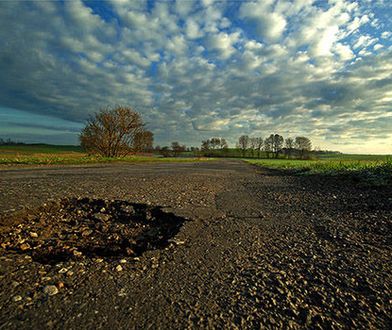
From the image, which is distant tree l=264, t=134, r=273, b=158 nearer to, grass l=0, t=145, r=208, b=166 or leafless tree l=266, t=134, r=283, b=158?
leafless tree l=266, t=134, r=283, b=158

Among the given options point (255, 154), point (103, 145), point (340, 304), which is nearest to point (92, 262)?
point (340, 304)

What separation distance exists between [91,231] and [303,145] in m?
92.7

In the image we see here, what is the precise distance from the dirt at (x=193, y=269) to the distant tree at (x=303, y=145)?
8530 cm

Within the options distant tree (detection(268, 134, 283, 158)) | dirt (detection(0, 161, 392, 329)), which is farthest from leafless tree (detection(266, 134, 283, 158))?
dirt (detection(0, 161, 392, 329))

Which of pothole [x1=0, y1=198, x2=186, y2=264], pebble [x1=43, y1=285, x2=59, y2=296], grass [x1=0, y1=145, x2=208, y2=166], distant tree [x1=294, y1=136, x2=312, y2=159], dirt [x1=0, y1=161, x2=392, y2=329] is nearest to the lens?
dirt [x1=0, y1=161, x2=392, y2=329]

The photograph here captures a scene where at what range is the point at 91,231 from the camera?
11.9 feet

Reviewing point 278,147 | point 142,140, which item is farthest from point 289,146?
point 142,140

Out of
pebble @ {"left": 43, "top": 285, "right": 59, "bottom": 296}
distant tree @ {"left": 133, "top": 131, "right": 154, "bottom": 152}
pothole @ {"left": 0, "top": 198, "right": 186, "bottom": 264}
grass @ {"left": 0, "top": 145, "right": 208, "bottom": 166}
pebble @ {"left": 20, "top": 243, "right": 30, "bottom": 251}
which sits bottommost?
grass @ {"left": 0, "top": 145, "right": 208, "bottom": 166}

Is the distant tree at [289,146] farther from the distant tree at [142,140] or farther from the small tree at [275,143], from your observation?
the distant tree at [142,140]

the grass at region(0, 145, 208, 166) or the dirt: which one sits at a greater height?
the dirt

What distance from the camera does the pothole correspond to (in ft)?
9.27

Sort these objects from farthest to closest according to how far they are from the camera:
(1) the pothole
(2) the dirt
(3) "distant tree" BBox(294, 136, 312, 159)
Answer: (3) "distant tree" BBox(294, 136, 312, 159)
(1) the pothole
(2) the dirt

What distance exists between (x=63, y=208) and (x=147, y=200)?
191cm

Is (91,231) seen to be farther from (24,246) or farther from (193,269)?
(193,269)
